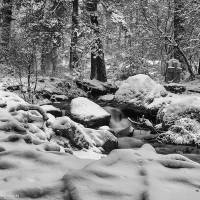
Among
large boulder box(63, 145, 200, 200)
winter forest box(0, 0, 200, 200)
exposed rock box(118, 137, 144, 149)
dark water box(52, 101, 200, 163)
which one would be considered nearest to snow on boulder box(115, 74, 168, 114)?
winter forest box(0, 0, 200, 200)

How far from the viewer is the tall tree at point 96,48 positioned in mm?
16281

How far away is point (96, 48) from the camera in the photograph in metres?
16.5

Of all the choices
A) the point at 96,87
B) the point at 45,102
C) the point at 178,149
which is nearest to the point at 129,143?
the point at 178,149

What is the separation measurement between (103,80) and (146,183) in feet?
47.0

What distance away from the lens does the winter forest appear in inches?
117

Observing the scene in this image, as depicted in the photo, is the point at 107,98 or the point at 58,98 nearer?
the point at 58,98

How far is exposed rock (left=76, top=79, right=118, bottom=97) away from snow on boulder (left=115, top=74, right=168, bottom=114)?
2180 millimetres

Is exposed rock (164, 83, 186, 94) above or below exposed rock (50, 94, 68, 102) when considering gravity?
above

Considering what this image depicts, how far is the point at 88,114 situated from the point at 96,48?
6.94 metres

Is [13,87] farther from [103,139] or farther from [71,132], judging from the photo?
[71,132]

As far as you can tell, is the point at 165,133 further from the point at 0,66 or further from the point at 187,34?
the point at 187,34

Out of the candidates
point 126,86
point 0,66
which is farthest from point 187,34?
point 0,66

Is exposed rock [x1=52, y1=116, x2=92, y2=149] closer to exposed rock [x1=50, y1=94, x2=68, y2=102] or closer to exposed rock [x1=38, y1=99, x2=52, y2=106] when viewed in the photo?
exposed rock [x1=38, y1=99, x2=52, y2=106]

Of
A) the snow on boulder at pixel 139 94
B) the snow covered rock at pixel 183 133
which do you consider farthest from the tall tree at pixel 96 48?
the snow covered rock at pixel 183 133
